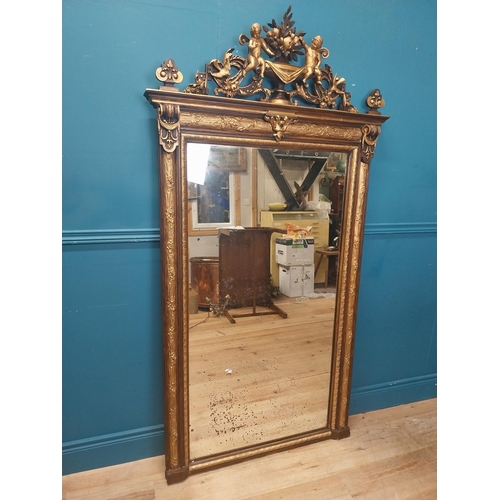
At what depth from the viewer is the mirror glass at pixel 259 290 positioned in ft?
4.58

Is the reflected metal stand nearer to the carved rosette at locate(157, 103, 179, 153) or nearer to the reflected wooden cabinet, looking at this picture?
the reflected wooden cabinet

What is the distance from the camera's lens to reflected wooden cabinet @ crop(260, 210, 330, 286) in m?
1.48

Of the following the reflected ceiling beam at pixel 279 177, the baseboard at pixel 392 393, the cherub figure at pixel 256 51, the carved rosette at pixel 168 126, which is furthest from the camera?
the baseboard at pixel 392 393

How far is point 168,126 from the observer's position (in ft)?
4.02

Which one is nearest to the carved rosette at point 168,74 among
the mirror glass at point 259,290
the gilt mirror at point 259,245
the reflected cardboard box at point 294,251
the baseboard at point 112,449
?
the gilt mirror at point 259,245

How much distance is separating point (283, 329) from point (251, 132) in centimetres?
94

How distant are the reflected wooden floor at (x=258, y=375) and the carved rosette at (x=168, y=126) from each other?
28.5 inches

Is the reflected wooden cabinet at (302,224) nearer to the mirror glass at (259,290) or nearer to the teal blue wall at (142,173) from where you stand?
the mirror glass at (259,290)

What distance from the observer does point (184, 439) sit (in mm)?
1446

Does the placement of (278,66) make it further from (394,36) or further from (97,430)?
(97,430)

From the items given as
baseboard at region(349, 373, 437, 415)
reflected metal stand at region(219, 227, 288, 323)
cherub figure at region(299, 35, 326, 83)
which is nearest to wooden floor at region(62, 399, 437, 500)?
baseboard at region(349, 373, 437, 415)

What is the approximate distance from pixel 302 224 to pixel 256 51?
755 millimetres

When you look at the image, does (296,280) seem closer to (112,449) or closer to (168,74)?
(168,74)

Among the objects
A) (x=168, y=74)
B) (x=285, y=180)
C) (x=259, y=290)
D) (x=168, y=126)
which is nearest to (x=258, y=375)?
(x=259, y=290)
